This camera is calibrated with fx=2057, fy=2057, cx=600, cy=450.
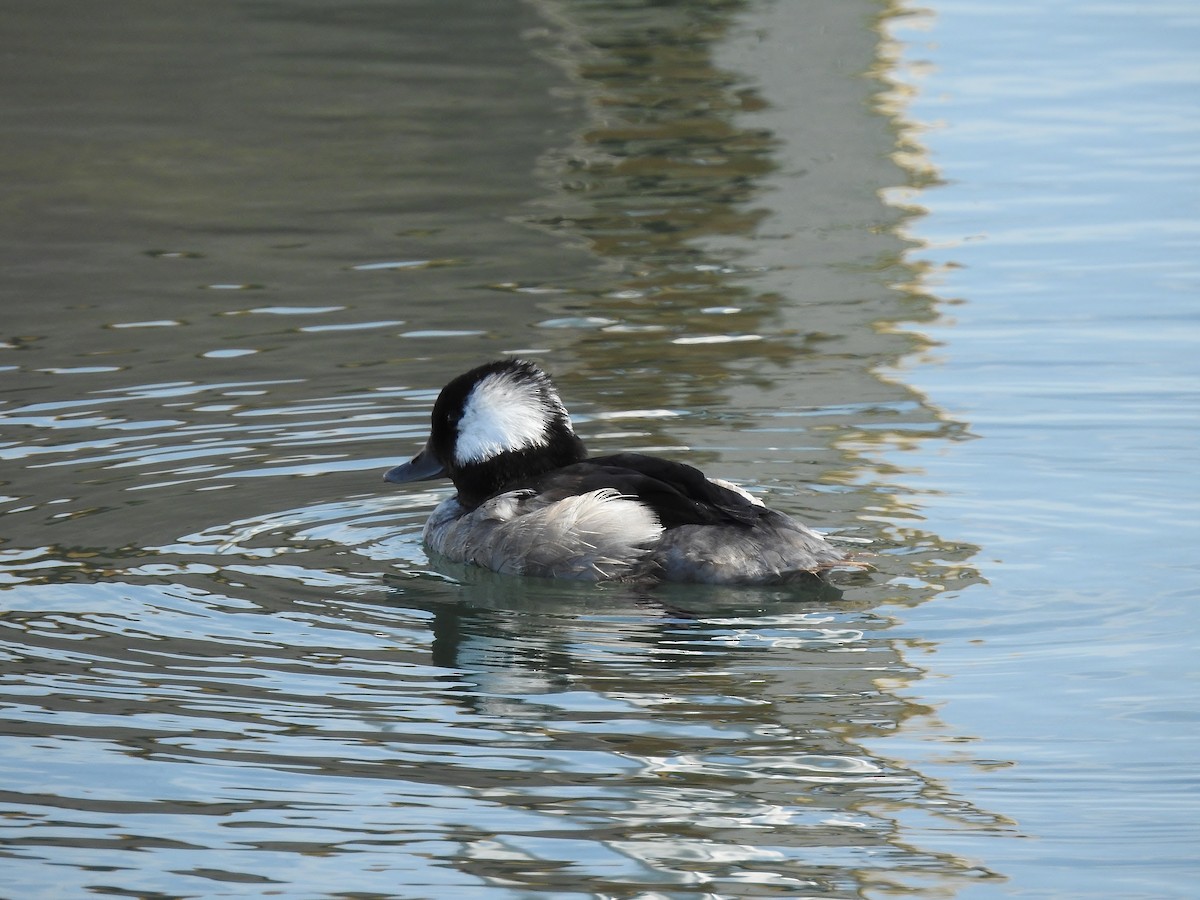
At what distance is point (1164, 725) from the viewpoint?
6.10 m

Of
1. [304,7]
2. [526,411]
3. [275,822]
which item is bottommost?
[275,822]

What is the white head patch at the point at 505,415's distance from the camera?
26.2ft

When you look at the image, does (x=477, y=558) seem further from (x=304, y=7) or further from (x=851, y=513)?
(x=304, y=7)

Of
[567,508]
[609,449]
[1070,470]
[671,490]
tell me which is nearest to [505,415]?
→ [567,508]

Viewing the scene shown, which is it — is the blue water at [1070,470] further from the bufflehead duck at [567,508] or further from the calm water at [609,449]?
the bufflehead duck at [567,508]

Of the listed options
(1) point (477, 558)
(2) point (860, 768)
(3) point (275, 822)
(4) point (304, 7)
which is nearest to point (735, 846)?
(2) point (860, 768)

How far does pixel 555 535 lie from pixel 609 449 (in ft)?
5.41

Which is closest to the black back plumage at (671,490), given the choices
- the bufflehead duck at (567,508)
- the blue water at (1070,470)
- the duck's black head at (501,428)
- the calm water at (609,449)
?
the bufflehead duck at (567,508)

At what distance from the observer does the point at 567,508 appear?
7590 millimetres

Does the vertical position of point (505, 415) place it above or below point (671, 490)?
above

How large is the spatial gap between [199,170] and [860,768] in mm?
11290

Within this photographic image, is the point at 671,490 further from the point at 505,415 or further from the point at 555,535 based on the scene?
the point at 505,415

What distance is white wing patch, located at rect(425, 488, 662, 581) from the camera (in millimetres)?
7426

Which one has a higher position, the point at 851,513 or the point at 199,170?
the point at 199,170
